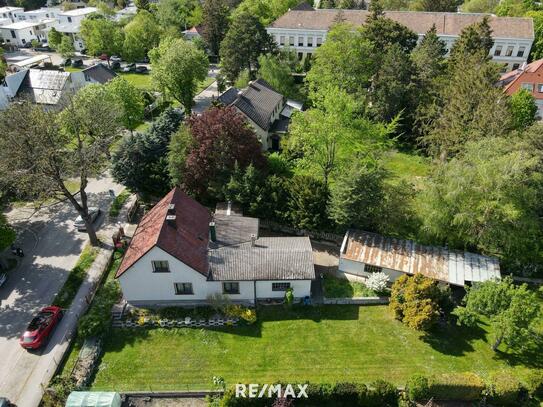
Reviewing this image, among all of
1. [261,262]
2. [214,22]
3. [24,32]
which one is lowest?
[261,262]

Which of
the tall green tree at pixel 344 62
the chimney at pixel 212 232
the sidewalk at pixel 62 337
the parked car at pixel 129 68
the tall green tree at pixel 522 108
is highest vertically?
the tall green tree at pixel 344 62

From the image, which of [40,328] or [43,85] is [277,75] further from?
[40,328]

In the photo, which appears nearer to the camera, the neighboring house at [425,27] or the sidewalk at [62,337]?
the sidewalk at [62,337]

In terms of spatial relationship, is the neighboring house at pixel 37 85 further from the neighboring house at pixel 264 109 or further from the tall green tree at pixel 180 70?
the neighboring house at pixel 264 109

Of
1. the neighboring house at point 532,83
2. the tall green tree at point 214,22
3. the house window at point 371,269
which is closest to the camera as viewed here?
the house window at point 371,269

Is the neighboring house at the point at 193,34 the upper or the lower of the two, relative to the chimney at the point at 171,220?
upper

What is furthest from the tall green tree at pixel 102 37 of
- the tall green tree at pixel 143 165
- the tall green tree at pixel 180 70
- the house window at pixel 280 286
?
the house window at pixel 280 286

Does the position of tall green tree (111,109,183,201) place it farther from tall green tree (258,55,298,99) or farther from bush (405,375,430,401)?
bush (405,375,430,401)

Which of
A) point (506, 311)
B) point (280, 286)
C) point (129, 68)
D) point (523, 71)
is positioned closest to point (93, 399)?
point (280, 286)
